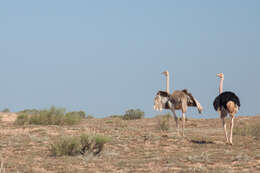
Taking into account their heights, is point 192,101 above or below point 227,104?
above

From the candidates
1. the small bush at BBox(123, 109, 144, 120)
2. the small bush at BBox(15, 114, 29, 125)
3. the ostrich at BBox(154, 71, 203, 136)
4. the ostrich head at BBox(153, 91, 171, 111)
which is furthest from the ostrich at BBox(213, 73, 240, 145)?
the small bush at BBox(123, 109, 144, 120)

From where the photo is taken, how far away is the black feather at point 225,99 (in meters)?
17.0

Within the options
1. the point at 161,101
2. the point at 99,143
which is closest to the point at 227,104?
the point at 161,101

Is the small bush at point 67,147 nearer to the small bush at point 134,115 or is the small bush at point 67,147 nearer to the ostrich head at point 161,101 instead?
the ostrich head at point 161,101

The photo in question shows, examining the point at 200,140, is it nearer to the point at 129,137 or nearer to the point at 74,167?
the point at 129,137

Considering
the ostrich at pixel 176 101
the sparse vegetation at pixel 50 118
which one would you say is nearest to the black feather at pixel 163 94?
the ostrich at pixel 176 101

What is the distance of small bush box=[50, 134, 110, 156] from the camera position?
1455 cm

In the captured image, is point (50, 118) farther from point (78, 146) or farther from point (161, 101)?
point (78, 146)

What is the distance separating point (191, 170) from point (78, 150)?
4501 millimetres

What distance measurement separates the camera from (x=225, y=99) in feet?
56.1

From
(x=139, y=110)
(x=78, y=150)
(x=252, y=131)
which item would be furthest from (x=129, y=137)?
(x=139, y=110)

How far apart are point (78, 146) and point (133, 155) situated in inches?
65.9

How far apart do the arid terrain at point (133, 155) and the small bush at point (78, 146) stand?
0.90 feet

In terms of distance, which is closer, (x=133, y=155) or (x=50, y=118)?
(x=133, y=155)
